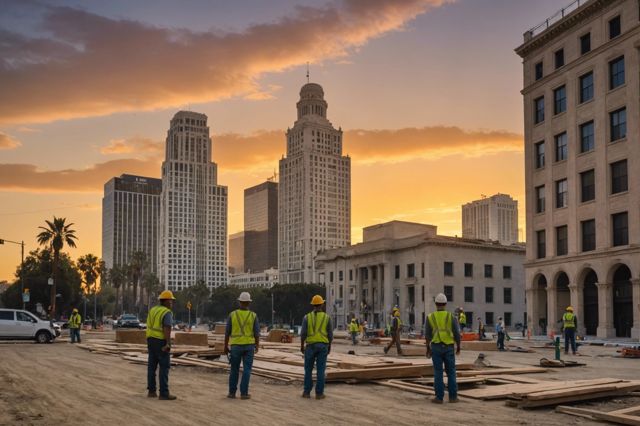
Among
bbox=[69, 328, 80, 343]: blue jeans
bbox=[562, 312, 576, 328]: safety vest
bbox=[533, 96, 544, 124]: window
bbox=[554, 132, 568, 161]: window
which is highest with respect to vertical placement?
bbox=[533, 96, 544, 124]: window

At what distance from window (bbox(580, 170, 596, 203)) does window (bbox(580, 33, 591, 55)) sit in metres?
9.25

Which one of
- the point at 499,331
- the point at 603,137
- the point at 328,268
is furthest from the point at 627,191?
the point at 328,268

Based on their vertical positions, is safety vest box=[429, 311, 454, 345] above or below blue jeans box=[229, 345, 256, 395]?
above

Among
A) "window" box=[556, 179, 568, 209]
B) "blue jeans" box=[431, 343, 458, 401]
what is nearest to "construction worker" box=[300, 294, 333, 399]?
"blue jeans" box=[431, 343, 458, 401]

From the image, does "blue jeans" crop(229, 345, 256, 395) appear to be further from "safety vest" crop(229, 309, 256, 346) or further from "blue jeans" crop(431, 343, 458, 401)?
"blue jeans" crop(431, 343, 458, 401)

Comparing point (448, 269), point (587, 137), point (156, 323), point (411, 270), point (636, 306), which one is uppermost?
point (587, 137)

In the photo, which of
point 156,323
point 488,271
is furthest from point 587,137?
point 156,323

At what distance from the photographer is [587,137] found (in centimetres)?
5434

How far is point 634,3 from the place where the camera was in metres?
49.5

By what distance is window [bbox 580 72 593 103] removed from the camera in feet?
178

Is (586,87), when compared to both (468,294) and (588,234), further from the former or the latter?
(468,294)

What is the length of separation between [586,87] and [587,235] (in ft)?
36.6

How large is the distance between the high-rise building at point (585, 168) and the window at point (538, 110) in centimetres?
8

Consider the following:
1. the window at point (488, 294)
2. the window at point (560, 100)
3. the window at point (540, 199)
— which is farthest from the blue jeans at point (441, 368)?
the window at point (488, 294)
